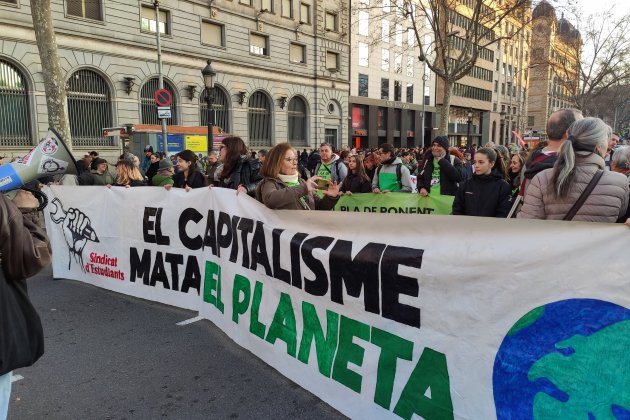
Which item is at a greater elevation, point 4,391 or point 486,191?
point 486,191

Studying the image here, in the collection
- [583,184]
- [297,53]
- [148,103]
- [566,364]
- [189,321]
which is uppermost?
[297,53]

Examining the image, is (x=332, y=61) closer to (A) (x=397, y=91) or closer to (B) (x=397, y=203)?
(A) (x=397, y=91)

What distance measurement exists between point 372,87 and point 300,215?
39.4 meters

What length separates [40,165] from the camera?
2.84 metres

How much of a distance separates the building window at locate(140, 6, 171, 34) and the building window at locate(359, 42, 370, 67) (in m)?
18.5

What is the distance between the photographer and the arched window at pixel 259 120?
3035cm

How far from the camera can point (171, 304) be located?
16.3 ft

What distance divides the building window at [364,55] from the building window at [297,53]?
7030 mm

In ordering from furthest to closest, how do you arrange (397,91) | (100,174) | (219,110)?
(397,91)
(219,110)
(100,174)

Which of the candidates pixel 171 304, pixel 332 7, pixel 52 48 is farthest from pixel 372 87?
pixel 171 304

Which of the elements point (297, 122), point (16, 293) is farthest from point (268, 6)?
point (16, 293)

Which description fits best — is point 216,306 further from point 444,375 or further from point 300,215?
point 444,375

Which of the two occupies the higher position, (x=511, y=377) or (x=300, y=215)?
(x=300, y=215)

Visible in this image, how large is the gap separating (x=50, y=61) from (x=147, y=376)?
12856 mm
